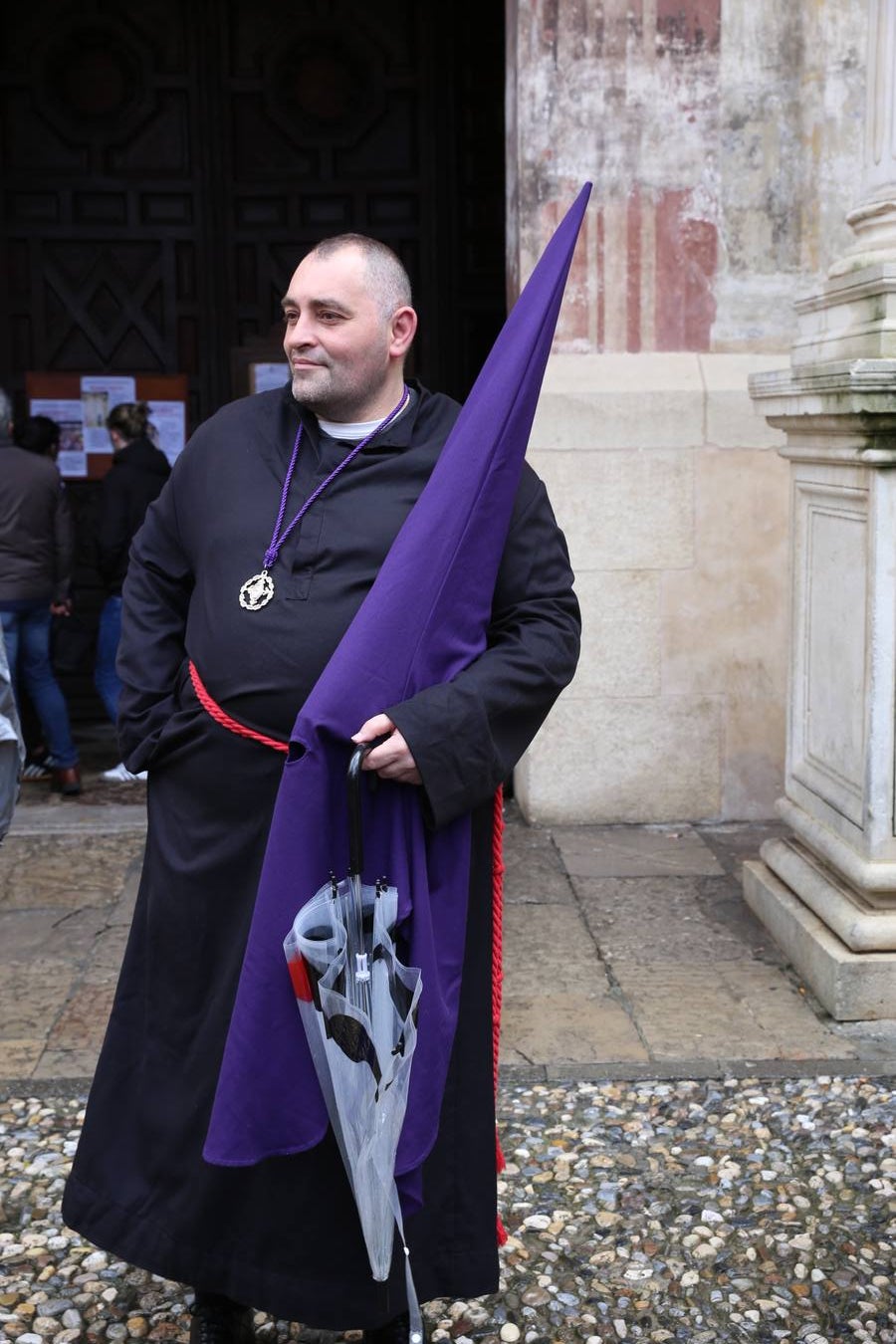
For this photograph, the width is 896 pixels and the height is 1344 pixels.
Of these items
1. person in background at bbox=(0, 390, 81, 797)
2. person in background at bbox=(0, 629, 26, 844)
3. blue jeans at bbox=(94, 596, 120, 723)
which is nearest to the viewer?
person in background at bbox=(0, 629, 26, 844)

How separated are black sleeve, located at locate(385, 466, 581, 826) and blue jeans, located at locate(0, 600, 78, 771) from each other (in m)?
4.48

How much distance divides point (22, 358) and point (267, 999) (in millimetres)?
6352

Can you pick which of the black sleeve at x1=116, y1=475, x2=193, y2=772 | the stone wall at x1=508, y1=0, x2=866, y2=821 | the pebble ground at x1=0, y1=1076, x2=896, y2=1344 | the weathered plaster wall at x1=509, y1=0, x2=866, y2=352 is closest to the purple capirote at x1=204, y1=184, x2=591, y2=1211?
the black sleeve at x1=116, y1=475, x2=193, y2=772

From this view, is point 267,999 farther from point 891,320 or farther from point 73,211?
point 73,211

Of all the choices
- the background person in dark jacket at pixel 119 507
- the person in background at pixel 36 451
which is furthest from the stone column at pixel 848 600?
the person in background at pixel 36 451

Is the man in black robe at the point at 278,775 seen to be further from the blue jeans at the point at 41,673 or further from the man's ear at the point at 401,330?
the blue jeans at the point at 41,673

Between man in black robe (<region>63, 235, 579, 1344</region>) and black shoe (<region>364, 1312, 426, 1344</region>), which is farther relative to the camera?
black shoe (<region>364, 1312, 426, 1344</region>)

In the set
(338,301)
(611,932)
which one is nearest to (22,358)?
(611,932)

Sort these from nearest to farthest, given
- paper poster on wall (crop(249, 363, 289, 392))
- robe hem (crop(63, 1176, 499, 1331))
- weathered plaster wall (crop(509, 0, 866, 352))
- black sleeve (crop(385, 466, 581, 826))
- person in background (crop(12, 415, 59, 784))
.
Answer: black sleeve (crop(385, 466, 581, 826)) < robe hem (crop(63, 1176, 499, 1331)) < weathered plaster wall (crop(509, 0, 866, 352)) < person in background (crop(12, 415, 59, 784)) < paper poster on wall (crop(249, 363, 289, 392))

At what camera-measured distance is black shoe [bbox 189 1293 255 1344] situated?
265cm

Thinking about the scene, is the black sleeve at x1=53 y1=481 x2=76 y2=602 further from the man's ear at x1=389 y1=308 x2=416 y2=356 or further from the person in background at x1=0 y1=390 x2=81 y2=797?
the man's ear at x1=389 y1=308 x2=416 y2=356

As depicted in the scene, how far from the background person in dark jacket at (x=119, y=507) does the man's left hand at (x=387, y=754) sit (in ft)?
15.3

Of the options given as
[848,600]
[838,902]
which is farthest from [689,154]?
[838,902]

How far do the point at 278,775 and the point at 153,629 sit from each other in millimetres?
399
